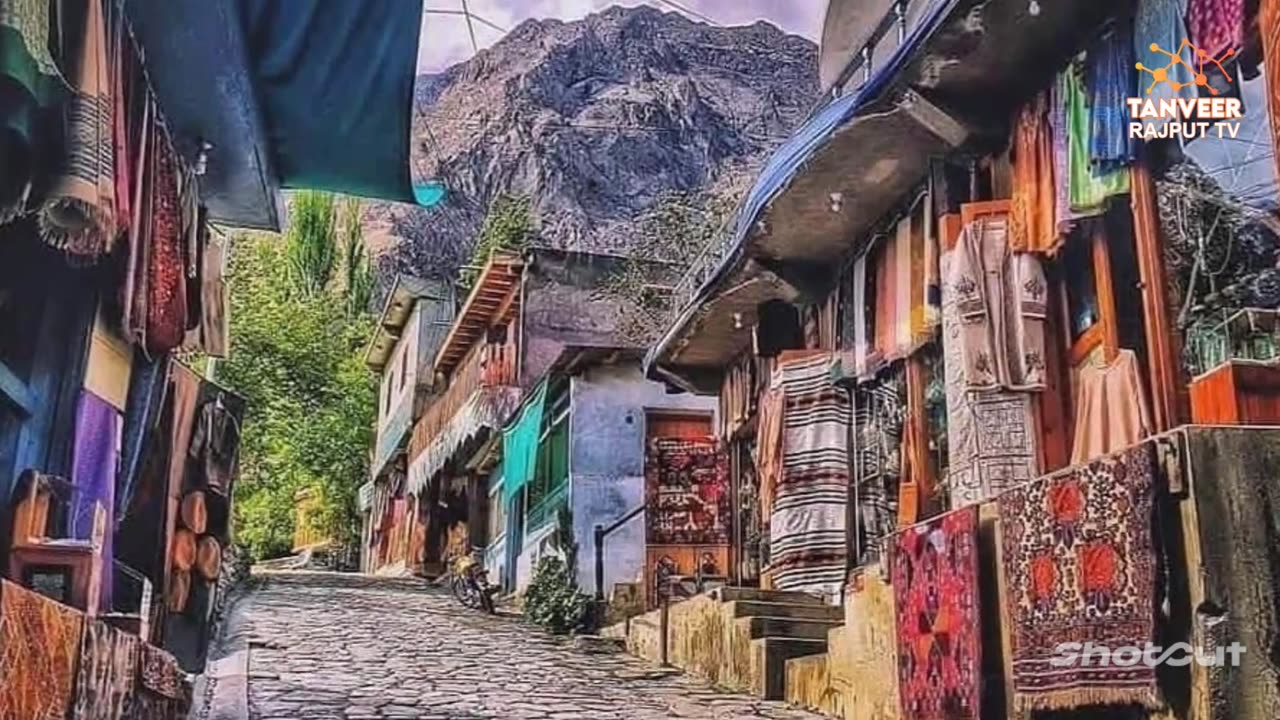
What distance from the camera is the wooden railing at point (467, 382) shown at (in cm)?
2372

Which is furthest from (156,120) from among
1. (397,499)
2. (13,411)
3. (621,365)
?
(397,499)

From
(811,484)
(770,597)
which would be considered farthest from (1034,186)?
(770,597)

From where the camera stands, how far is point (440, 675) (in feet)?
34.3

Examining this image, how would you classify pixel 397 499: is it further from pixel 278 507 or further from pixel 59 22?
pixel 59 22

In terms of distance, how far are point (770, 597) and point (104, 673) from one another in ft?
21.3

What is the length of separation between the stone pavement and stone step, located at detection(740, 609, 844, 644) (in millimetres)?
606

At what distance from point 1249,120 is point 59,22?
5.63 m

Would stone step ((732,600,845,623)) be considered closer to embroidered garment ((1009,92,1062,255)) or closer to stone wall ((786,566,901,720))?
stone wall ((786,566,901,720))

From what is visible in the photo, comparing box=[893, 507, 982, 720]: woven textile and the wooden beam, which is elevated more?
the wooden beam

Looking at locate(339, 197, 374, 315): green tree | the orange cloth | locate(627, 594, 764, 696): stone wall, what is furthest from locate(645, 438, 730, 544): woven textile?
locate(339, 197, 374, 315): green tree

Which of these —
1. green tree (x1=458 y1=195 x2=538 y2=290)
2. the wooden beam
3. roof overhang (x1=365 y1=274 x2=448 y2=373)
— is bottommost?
the wooden beam

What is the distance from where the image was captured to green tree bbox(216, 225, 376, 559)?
18484 mm

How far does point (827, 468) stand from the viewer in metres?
10.2

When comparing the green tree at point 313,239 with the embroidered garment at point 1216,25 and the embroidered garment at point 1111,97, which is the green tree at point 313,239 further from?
the embroidered garment at point 1216,25
